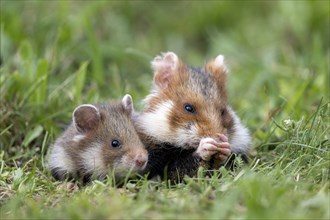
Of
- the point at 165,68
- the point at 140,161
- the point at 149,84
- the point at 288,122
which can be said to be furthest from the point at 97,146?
the point at 149,84

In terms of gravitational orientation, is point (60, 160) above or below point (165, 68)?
below

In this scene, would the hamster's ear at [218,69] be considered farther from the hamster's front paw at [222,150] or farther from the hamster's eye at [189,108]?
the hamster's front paw at [222,150]

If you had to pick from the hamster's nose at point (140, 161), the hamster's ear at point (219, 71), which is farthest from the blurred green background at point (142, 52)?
the hamster's nose at point (140, 161)

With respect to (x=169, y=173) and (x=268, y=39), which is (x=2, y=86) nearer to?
(x=169, y=173)

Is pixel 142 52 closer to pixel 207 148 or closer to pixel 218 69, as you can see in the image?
pixel 218 69

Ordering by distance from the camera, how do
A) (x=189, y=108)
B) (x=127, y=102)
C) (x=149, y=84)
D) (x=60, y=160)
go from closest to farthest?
(x=189, y=108), (x=60, y=160), (x=127, y=102), (x=149, y=84)

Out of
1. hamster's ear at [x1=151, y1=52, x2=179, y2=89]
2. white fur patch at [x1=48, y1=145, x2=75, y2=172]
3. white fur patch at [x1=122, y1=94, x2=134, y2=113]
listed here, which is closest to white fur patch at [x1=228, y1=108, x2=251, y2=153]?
hamster's ear at [x1=151, y1=52, x2=179, y2=89]

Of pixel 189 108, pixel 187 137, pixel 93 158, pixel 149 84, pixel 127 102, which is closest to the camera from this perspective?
A: pixel 187 137
